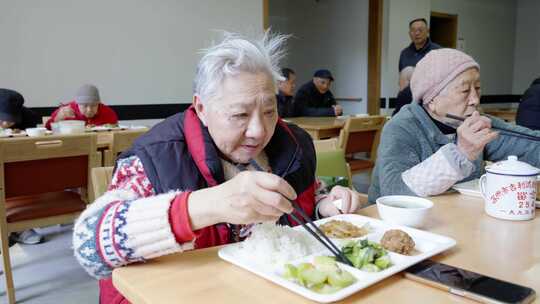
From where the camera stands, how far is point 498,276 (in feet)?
2.67

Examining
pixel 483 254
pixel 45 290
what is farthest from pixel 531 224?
pixel 45 290

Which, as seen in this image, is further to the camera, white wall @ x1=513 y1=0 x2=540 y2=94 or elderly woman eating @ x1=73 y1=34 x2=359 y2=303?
white wall @ x1=513 y1=0 x2=540 y2=94

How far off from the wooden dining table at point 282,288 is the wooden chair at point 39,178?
5.65ft

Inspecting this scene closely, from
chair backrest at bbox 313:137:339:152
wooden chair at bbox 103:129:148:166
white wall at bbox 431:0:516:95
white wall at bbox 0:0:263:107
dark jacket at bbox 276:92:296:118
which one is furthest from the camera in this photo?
white wall at bbox 431:0:516:95

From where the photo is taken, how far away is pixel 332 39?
25.1 ft

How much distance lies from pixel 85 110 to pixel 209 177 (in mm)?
3306

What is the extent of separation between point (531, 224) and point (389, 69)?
6.15 metres

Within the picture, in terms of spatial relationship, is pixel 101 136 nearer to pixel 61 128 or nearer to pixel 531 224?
pixel 61 128

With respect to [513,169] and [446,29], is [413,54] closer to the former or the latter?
[446,29]

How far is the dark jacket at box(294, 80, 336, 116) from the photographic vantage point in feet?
18.5

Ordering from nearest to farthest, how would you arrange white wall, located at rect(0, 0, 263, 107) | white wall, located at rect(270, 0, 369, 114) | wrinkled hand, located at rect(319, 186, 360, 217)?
wrinkled hand, located at rect(319, 186, 360, 217)
white wall, located at rect(0, 0, 263, 107)
white wall, located at rect(270, 0, 369, 114)

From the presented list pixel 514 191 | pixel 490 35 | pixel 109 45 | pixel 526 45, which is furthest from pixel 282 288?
pixel 526 45

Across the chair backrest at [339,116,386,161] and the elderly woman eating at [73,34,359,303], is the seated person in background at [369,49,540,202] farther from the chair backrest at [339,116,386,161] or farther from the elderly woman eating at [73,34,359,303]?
the chair backrest at [339,116,386,161]

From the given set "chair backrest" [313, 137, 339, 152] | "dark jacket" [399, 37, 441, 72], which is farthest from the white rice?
"dark jacket" [399, 37, 441, 72]
